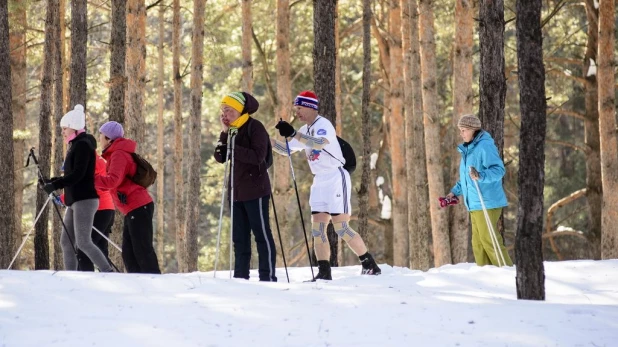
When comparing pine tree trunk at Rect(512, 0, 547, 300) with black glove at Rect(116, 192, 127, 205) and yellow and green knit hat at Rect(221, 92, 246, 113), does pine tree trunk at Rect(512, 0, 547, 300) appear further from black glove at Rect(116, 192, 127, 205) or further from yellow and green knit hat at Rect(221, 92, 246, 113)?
black glove at Rect(116, 192, 127, 205)

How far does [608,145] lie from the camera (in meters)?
17.5

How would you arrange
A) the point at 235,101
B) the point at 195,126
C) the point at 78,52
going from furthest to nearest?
the point at 195,126, the point at 78,52, the point at 235,101

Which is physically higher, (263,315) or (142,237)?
(142,237)

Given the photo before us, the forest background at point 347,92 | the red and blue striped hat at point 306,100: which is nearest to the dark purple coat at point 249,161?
the red and blue striped hat at point 306,100

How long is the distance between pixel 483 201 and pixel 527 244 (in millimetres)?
2427

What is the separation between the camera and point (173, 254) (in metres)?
43.8

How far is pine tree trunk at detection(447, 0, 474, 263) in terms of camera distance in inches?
593

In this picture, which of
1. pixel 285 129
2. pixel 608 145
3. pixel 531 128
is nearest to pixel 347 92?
pixel 608 145

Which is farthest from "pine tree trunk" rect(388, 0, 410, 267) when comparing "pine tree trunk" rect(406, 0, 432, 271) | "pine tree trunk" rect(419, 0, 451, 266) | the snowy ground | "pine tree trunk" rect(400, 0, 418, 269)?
the snowy ground

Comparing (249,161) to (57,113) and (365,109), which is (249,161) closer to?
(57,113)

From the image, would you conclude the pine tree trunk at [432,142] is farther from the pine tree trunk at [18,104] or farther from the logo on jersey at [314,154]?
the pine tree trunk at [18,104]

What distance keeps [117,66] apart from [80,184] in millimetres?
4501

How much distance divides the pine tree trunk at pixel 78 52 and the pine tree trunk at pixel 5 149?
158 cm

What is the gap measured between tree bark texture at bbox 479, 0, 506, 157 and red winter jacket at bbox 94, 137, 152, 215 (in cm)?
498
